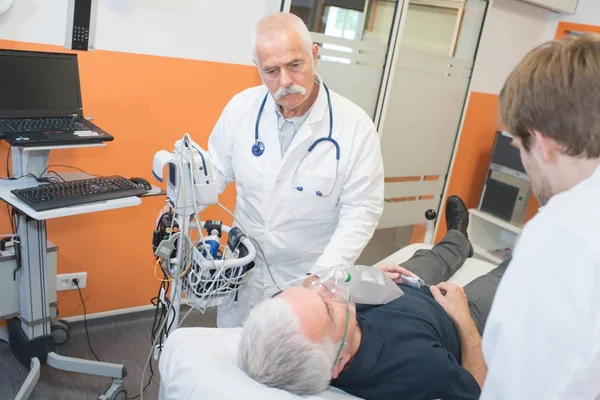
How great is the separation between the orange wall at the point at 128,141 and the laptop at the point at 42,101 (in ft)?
0.63

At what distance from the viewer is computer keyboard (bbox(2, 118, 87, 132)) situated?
73.9 inches

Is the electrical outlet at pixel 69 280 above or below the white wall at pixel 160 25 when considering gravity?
below

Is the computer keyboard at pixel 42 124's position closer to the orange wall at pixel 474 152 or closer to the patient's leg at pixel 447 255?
the patient's leg at pixel 447 255

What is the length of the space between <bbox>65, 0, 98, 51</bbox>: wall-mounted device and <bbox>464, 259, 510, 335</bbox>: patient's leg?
5.63ft

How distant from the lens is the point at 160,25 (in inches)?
92.5

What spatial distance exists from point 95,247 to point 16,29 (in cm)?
103

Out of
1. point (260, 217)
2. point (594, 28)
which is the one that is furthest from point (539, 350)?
point (594, 28)

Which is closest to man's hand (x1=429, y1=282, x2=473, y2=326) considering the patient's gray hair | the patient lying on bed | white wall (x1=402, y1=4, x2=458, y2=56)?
the patient lying on bed

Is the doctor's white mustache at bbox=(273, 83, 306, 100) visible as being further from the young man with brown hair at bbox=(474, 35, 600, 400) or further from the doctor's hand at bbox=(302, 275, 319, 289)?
the young man with brown hair at bbox=(474, 35, 600, 400)

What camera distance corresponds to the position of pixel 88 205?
1.80 m

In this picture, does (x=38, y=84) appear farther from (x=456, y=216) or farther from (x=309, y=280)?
(x=456, y=216)

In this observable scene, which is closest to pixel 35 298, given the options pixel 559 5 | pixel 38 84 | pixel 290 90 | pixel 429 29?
pixel 38 84

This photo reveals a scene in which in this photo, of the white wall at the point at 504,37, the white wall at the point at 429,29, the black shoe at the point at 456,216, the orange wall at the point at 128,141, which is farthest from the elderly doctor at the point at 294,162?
the white wall at the point at 504,37

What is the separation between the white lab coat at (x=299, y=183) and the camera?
5.77 feet
